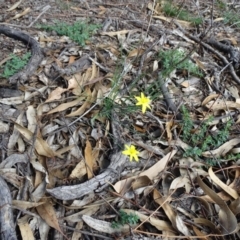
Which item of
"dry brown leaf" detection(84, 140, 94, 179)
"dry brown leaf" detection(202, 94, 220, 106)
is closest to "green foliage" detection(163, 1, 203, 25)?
"dry brown leaf" detection(202, 94, 220, 106)

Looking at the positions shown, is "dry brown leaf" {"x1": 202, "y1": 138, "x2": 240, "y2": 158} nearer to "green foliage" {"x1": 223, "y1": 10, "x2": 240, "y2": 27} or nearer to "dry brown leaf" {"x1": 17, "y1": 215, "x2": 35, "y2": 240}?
"dry brown leaf" {"x1": 17, "y1": 215, "x2": 35, "y2": 240}

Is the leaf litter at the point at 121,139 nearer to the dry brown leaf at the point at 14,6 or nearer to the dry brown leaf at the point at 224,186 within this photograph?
the dry brown leaf at the point at 224,186

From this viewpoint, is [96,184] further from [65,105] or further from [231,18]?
[231,18]

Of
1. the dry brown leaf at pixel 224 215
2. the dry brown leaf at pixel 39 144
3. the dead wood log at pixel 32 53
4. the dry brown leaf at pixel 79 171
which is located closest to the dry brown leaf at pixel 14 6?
the dead wood log at pixel 32 53

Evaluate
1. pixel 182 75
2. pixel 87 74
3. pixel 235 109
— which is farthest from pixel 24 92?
pixel 235 109

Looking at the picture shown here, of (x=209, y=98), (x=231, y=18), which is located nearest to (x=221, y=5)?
(x=231, y=18)

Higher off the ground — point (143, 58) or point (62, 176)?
point (143, 58)

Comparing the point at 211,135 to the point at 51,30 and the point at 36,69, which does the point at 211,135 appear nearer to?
the point at 36,69
